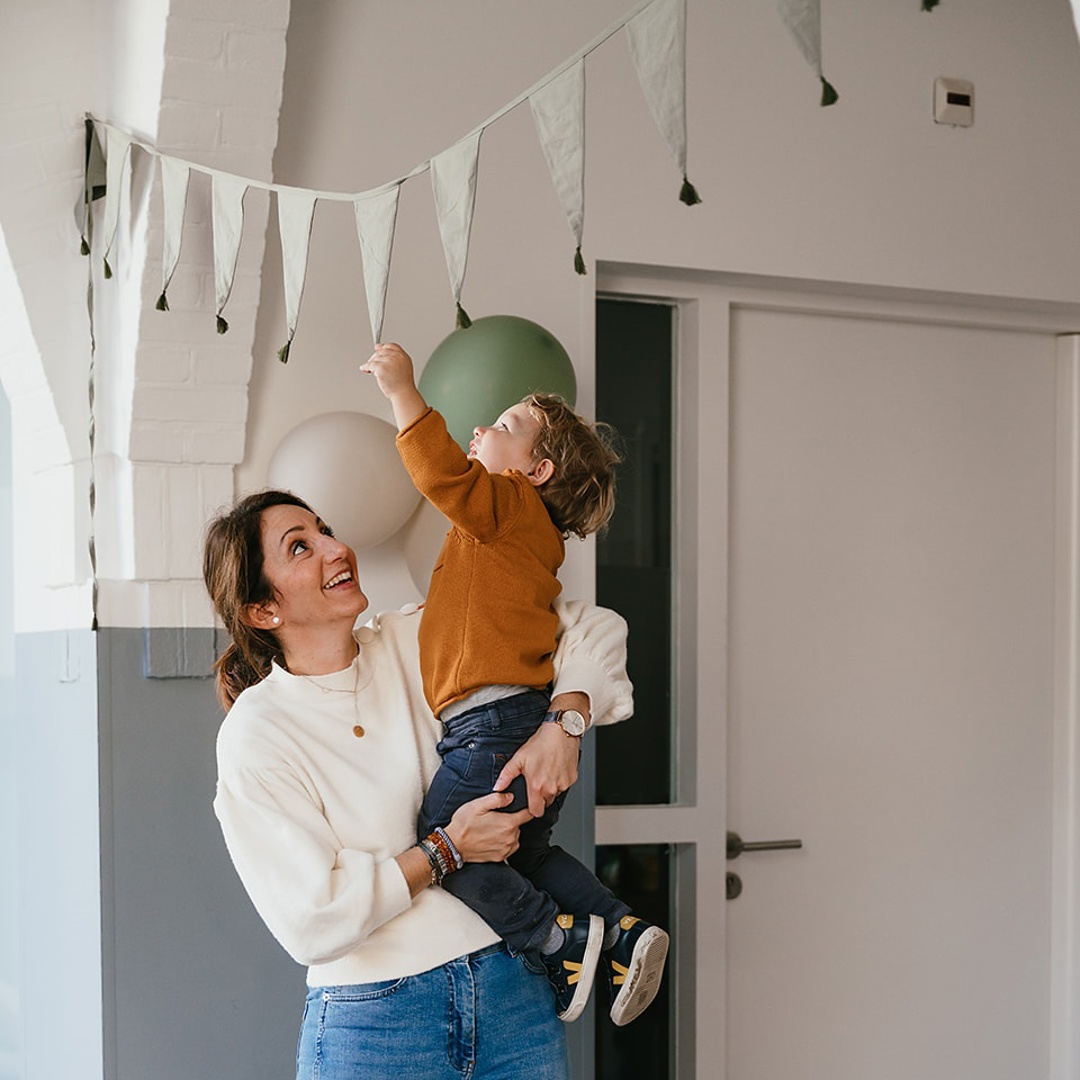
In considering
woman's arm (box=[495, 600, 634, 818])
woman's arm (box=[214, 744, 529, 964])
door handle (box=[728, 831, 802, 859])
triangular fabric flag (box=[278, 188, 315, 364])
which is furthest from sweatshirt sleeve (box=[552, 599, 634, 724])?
door handle (box=[728, 831, 802, 859])

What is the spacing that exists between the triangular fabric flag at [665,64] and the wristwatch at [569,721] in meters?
0.68

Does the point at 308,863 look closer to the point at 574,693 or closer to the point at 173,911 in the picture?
the point at 574,693

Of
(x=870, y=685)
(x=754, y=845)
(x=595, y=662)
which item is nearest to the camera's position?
(x=595, y=662)

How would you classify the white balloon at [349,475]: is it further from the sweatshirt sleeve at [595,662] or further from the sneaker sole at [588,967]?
the sneaker sole at [588,967]

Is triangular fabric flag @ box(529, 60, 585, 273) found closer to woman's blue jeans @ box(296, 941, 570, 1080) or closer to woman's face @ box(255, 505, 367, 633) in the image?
woman's face @ box(255, 505, 367, 633)

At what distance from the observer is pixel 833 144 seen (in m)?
3.06

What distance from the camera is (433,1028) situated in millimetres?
1735

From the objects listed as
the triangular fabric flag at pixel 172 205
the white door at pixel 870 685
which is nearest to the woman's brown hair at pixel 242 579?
the triangular fabric flag at pixel 172 205

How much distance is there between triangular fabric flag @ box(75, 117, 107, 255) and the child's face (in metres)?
1.06

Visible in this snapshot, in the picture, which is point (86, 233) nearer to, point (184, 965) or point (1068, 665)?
point (184, 965)

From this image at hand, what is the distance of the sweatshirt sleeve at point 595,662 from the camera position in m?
1.89

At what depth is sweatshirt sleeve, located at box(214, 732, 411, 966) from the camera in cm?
165

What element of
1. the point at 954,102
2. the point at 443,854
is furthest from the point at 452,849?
the point at 954,102

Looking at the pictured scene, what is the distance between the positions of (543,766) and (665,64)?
0.85 meters
